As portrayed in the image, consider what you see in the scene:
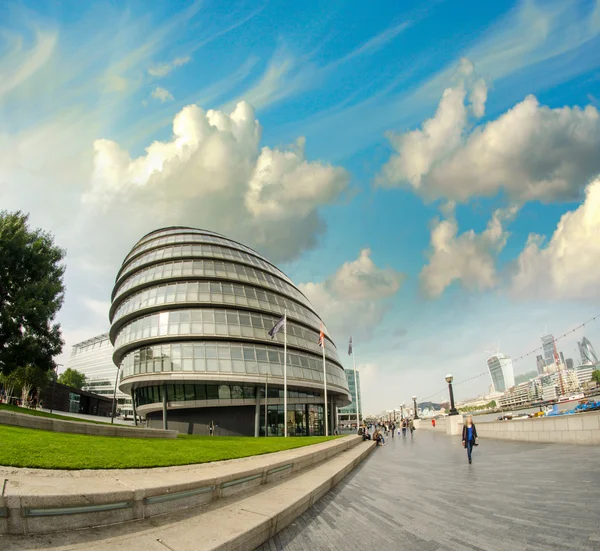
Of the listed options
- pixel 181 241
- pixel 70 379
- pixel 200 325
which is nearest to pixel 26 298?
pixel 200 325

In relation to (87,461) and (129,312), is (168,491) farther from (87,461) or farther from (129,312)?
(129,312)

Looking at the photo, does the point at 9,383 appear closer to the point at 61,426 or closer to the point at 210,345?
the point at 210,345

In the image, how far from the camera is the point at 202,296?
36.4 metres

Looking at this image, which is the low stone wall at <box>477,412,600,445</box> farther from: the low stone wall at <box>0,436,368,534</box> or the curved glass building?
the curved glass building

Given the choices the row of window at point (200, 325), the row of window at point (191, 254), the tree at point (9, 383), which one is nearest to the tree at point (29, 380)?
the tree at point (9, 383)

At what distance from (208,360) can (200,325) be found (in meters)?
3.82

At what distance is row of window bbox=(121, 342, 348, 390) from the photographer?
32.6 metres

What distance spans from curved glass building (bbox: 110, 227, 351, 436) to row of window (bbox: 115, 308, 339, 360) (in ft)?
0.35

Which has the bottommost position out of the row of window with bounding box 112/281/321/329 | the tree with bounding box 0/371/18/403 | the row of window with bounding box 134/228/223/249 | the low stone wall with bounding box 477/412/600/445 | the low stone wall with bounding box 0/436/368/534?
the low stone wall with bounding box 477/412/600/445

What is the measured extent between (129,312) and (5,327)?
13.7 m

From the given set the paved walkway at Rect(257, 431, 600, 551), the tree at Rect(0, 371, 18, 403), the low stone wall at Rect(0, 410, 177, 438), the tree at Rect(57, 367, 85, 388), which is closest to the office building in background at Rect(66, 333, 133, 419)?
the tree at Rect(57, 367, 85, 388)

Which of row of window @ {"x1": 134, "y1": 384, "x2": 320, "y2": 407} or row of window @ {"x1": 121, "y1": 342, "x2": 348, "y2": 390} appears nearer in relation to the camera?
row of window @ {"x1": 121, "y1": 342, "x2": 348, "y2": 390}

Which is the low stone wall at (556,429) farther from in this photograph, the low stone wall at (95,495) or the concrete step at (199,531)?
the low stone wall at (95,495)

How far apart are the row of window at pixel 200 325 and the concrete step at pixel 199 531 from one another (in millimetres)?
29478
